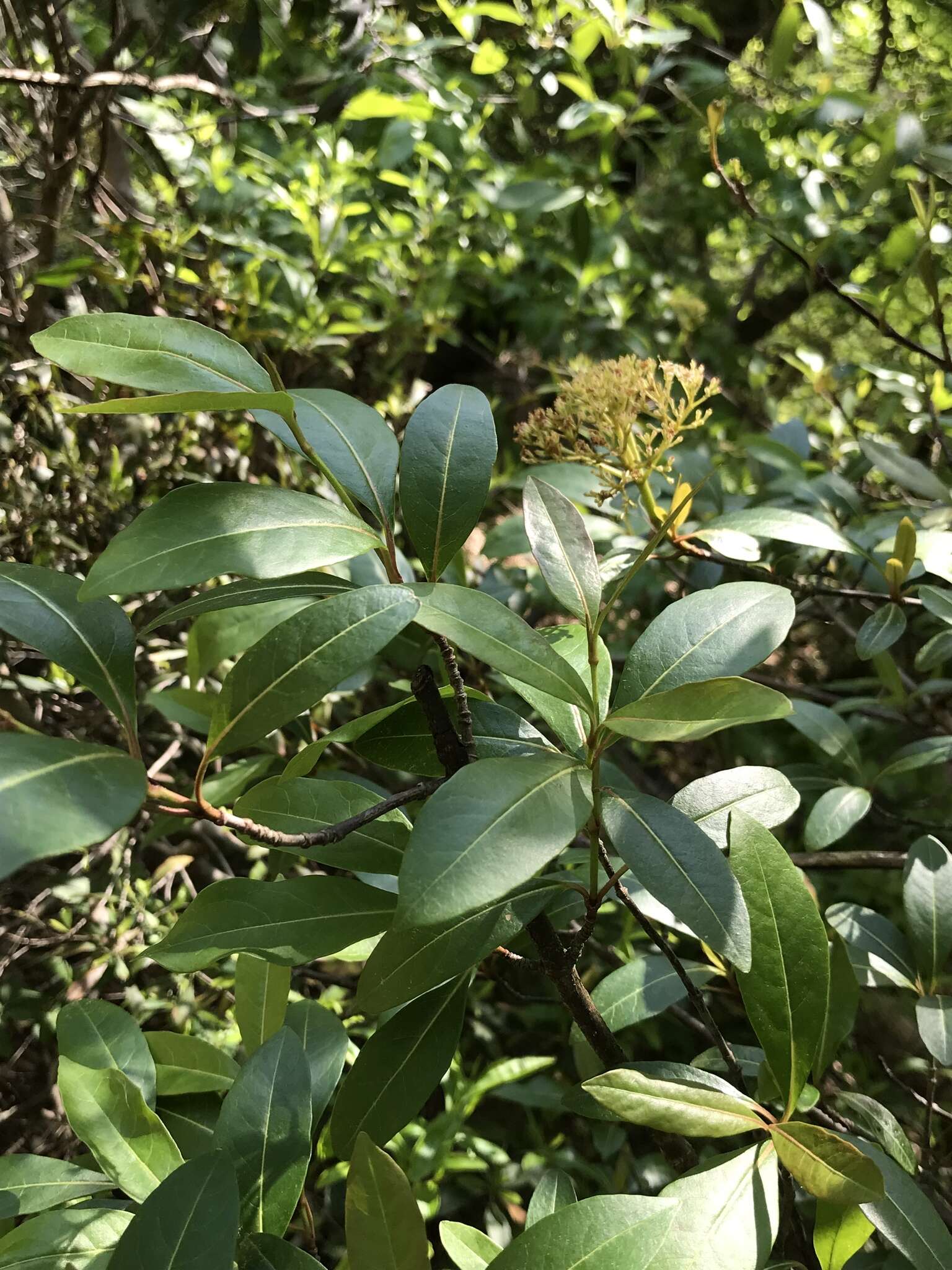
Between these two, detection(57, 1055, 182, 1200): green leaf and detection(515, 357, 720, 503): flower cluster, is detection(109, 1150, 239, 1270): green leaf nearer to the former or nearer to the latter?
detection(57, 1055, 182, 1200): green leaf

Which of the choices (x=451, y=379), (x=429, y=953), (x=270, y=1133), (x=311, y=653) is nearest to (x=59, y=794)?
(x=311, y=653)

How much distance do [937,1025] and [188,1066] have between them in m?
0.67

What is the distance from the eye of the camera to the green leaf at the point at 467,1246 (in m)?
0.56

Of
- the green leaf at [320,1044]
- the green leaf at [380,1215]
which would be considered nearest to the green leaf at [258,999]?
the green leaf at [320,1044]

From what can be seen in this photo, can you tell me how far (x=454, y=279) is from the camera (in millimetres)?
1854

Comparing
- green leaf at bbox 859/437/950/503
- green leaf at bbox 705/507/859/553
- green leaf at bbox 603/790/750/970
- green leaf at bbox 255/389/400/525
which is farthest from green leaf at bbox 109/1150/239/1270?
green leaf at bbox 859/437/950/503

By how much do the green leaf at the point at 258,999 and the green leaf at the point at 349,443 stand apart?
0.42 m

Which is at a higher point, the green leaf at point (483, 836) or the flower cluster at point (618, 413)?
the flower cluster at point (618, 413)

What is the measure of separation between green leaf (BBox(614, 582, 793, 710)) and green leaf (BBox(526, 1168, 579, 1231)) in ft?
1.24

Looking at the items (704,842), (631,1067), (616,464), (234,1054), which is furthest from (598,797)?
(234,1054)

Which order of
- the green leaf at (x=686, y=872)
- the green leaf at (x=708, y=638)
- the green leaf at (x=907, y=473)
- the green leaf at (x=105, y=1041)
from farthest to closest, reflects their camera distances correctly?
1. the green leaf at (x=907, y=473)
2. the green leaf at (x=105, y=1041)
3. the green leaf at (x=708, y=638)
4. the green leaf at (x=686, y=872)

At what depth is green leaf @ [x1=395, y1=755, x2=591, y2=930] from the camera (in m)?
0.36

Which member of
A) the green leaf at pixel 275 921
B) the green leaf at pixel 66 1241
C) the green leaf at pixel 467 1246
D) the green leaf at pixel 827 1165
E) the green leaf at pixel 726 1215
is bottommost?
the green leaf at pixel 467 1246

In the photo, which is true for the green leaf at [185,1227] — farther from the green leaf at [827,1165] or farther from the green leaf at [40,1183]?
the green leaf at [827,1165]
